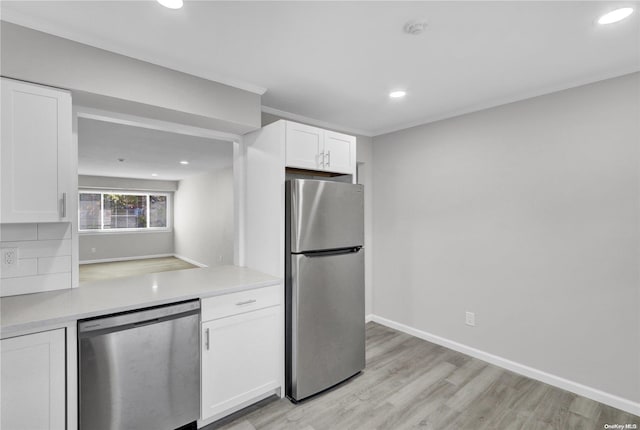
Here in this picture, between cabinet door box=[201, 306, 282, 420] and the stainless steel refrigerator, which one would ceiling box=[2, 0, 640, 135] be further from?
cabinet door box=[201, 306, 282, 420]

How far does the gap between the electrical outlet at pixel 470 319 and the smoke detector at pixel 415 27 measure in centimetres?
256

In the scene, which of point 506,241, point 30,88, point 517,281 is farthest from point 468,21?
point 30,88

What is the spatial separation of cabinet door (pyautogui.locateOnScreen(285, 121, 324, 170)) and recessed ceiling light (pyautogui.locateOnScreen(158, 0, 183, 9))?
0.99 metres

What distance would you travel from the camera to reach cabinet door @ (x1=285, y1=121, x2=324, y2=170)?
90.5 inches

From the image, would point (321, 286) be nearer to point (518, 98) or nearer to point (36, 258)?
point (36, 258)

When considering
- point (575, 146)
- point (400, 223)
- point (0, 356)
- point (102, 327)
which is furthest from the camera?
point (400, 223)

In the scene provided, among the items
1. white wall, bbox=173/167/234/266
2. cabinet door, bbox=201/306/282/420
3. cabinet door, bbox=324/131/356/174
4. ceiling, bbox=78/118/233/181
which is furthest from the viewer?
white wall, bbox=173/167/234/266

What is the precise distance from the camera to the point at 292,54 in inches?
75.8

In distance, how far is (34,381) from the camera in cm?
142

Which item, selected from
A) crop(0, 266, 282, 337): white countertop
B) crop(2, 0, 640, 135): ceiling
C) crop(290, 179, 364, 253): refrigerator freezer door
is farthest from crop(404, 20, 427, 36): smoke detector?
crop(0, 266, 282, 337): white countertop

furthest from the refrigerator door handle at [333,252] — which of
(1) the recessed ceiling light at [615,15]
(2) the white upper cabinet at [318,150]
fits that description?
(1) the recessed ceiling light at [615,15]

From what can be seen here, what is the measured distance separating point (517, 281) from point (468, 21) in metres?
2.17

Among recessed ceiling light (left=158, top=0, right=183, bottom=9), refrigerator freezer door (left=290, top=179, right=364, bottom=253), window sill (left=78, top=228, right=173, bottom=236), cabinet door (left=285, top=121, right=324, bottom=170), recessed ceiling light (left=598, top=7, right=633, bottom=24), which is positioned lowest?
window sill (left=78, top=228, right=173, bottom=236)

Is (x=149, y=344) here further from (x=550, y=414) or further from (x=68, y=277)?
(x=550, y=414)
